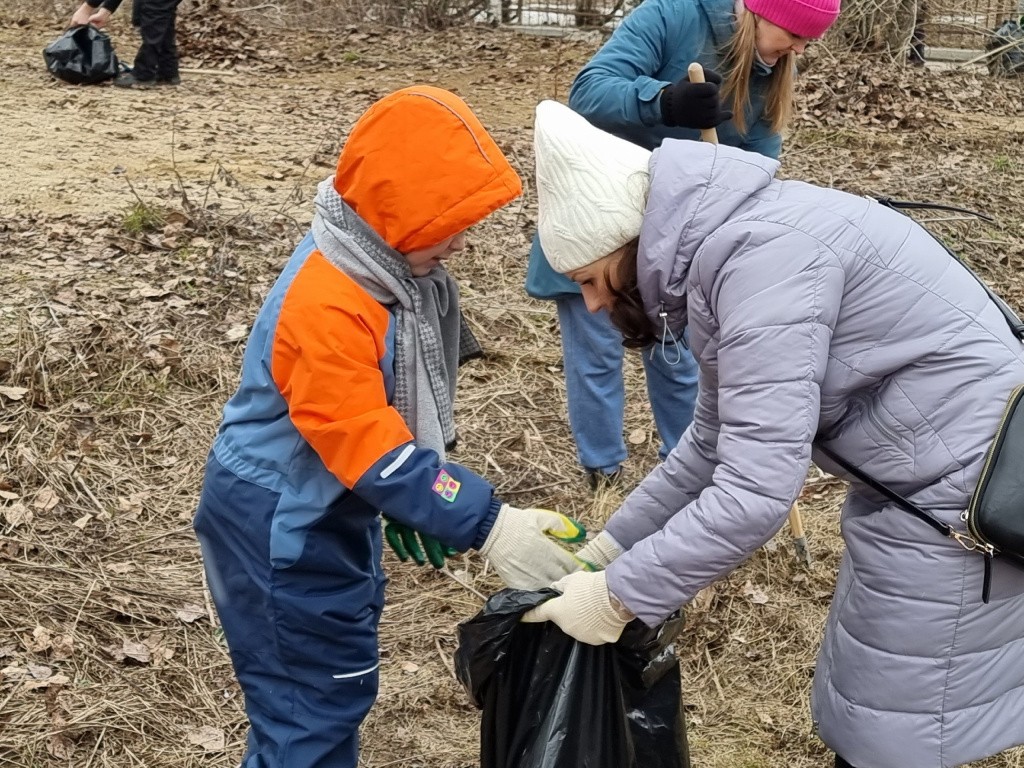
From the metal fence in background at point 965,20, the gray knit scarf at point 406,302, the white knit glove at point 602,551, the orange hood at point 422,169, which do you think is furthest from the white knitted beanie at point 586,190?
the metal fence in background at point 965,20

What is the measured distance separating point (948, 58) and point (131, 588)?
441 inches

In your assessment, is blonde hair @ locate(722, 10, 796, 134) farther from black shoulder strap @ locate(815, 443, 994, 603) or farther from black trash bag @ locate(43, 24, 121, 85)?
black trash bag @ locate(43, 24, 121, 85)

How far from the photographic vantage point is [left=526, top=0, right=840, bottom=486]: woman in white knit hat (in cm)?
325

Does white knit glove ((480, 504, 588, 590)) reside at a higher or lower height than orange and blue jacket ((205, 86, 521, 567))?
lower

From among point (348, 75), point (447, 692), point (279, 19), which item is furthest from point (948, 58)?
point (447, 692)

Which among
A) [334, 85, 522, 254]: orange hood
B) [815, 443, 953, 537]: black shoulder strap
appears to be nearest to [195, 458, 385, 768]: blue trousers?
[334, 85, 522, 254]: orange hood

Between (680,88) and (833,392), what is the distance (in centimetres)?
162

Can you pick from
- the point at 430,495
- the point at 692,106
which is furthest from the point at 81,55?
the point at 430,495

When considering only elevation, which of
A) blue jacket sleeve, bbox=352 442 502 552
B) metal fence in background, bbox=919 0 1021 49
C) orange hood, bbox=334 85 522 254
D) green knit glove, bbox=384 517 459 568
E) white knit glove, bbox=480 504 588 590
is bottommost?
metal fence in background, bbox=919 0 1021 49

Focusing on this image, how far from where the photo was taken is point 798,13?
10.5 feet

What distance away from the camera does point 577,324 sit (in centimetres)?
387

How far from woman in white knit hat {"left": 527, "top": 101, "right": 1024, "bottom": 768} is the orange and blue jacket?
0.67ft

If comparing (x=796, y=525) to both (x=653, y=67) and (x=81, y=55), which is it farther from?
(x=81, y=55)

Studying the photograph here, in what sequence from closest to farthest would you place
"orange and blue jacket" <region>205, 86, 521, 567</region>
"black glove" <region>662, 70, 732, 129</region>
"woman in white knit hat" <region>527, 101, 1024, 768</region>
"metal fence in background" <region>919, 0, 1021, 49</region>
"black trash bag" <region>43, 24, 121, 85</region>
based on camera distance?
"woman in white knit hat" <region>527, 101, 1024, 768</region> → "orange and blue jacket" <region>205, 86, 521, 567</region> → "black glove" <region>662, 70, 732, 129</region> → "black trash bag" <region>43, 24, 121, 85</region> → "metal fence in background" <region>919, 0, 1021, 49</region>
